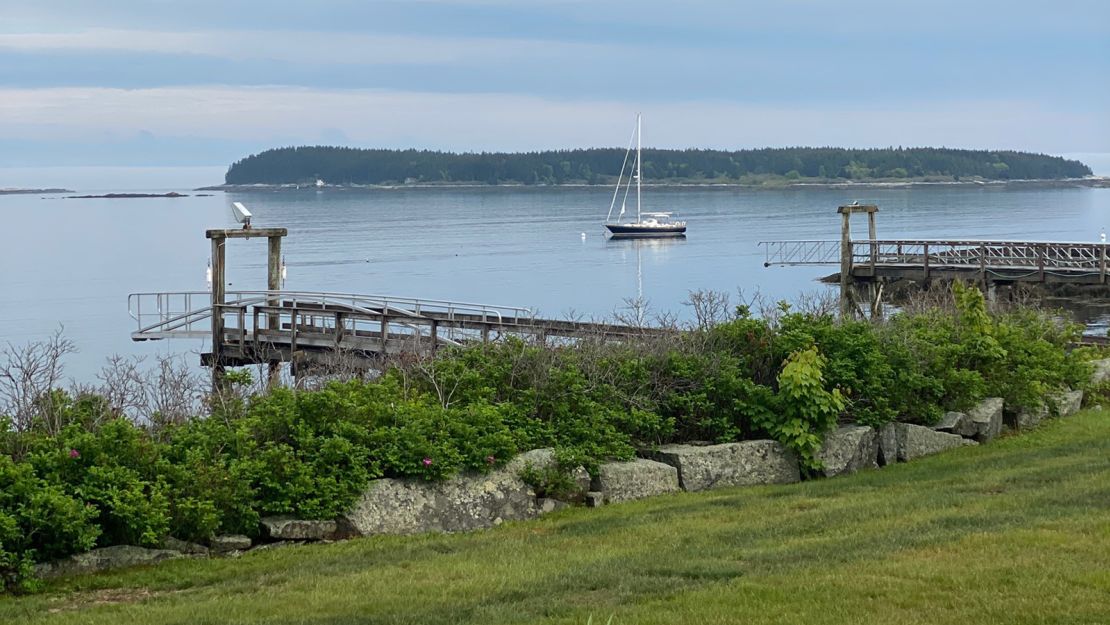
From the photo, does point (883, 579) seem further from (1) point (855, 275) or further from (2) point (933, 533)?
(1) point (855, 275)

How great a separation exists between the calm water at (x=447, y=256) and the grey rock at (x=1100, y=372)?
5442mm

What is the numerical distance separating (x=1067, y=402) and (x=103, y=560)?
12.7 metres

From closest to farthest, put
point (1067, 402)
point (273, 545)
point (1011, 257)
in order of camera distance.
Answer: point (273, 545) → point (1067, 402) → point (1011, 257)

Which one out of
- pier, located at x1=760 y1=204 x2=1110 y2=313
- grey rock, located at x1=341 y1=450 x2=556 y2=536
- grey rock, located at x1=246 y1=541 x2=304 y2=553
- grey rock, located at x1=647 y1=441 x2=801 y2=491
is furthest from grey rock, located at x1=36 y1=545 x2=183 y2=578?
pier, located at x1=760 y1=204 x2=1110 y2=313

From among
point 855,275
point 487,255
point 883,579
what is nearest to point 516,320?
point 883,579

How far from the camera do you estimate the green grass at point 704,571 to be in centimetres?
755

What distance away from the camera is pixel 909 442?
564 inches

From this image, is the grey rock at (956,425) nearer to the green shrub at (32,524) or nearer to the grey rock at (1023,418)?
the grey rock at (1023,418)

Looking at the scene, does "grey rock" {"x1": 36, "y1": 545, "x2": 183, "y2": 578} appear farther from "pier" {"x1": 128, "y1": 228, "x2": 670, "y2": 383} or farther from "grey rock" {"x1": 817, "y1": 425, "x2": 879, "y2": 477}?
"pier" {"x1": 128, "y1": 228, "x2": 670, "y2": 383}

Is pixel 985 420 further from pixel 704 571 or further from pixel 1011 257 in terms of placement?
pixel 1011 257

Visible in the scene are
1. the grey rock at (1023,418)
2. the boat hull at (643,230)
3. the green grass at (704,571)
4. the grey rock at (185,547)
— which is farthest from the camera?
the boat hull at (643,230)

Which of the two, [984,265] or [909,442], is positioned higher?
[984,265]

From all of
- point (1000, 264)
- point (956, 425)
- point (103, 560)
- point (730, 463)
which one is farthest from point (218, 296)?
point (1000, 264)

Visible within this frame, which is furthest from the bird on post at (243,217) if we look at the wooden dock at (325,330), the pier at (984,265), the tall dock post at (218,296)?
the pier at (984,265)
